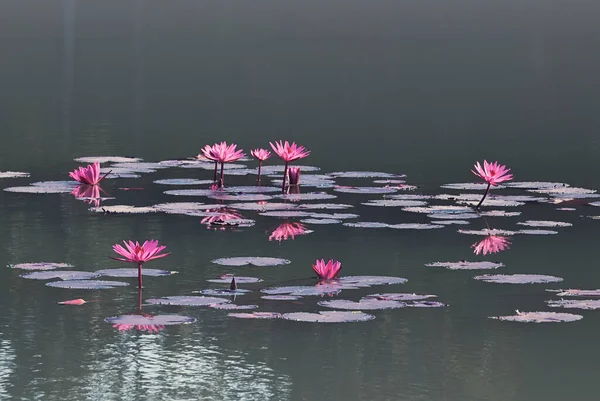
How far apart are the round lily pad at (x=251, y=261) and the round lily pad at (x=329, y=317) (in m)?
1.20

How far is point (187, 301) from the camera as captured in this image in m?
7.28

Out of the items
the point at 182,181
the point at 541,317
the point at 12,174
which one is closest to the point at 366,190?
the point at 182,181

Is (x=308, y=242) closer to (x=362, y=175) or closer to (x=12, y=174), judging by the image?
(x=362, y=175)

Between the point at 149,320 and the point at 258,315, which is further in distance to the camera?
the point at 258,315

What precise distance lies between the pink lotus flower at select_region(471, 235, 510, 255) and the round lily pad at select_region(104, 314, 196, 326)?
237 centimetres

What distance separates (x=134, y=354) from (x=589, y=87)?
17508 mm

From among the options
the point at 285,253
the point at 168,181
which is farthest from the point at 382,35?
the point at 285,253

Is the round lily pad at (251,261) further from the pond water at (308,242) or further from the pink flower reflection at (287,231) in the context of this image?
the pink flower reflection at (287,231)

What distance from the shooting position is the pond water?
20.3 feet

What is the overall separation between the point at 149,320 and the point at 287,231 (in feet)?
8.52

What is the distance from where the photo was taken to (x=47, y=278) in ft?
25.8

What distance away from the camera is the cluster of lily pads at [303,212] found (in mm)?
7301

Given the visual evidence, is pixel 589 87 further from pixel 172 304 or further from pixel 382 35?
pixel 172 304

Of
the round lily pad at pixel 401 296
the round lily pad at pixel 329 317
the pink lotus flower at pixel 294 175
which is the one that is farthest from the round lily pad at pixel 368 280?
the pink lotus flower at pixel 294 175
